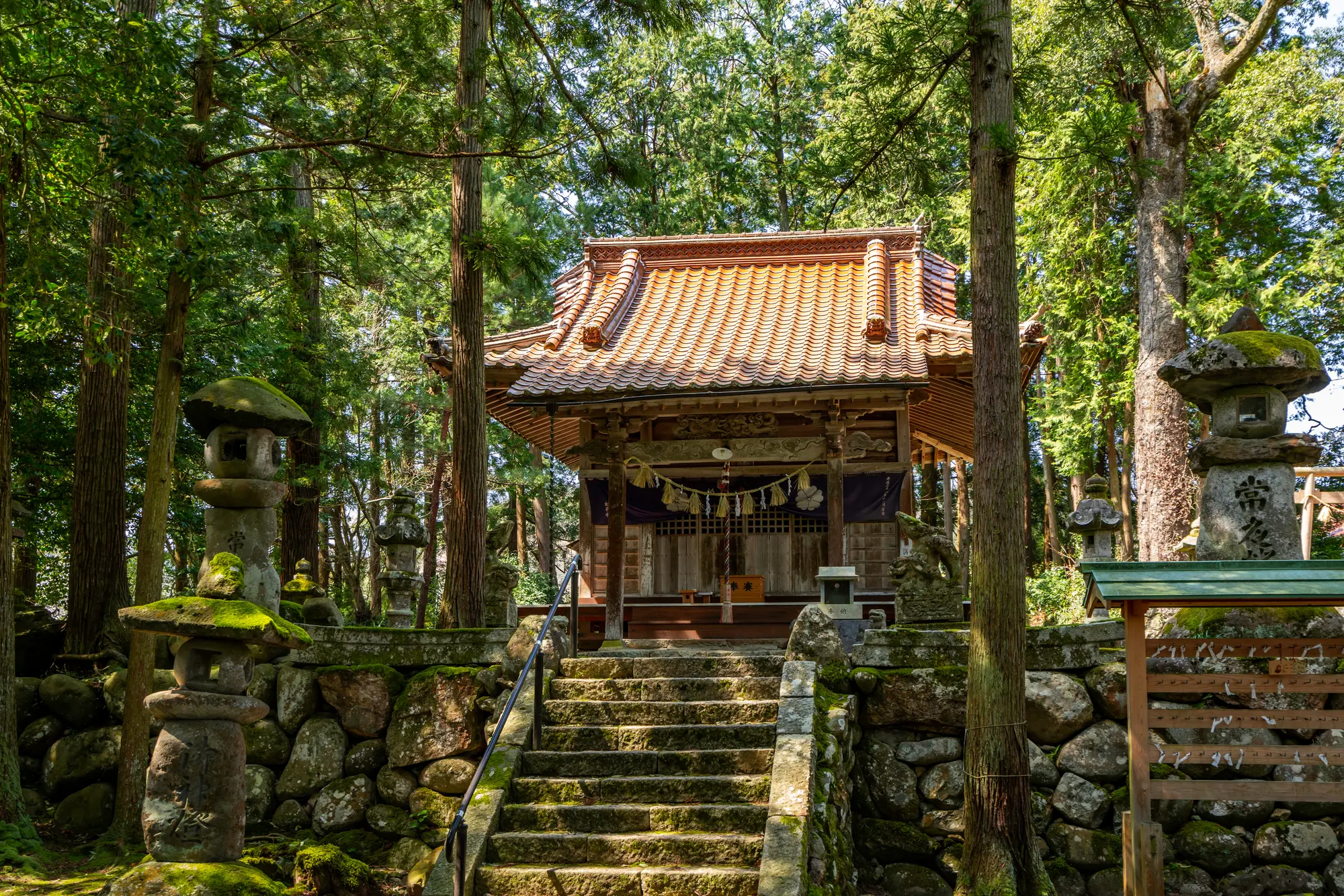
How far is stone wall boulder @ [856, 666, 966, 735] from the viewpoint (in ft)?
28.0

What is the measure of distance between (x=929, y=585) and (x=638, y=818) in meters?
3.87

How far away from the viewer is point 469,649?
30.8ft

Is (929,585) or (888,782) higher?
(929,585)

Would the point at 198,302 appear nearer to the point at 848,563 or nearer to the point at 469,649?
the point at 469,649

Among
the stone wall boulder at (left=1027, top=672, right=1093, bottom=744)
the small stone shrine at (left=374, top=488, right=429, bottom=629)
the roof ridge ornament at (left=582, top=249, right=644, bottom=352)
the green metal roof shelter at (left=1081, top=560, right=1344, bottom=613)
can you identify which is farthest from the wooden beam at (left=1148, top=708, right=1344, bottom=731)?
the roof ridge ornament at (left=582, top=249, right=644, bottom=352)

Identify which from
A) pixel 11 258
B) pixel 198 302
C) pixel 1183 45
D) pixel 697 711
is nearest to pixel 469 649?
pixel 697 711

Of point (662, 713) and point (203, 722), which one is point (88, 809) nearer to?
point (203, 722)

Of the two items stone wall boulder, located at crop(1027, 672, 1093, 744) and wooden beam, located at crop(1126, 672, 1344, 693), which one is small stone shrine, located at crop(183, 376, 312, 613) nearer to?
stone wall boulder, located at crop(1027, 672, 1093, 744)

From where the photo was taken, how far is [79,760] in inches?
393

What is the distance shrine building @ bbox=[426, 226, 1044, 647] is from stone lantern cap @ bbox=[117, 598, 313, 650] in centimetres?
556

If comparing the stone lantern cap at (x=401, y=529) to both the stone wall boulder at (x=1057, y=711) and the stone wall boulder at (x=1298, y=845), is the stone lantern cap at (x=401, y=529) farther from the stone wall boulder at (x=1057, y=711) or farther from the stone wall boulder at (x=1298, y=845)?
the stone wall boulder at (x=1298, y=845)

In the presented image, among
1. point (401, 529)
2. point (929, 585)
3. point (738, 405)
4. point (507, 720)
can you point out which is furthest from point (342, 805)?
point (738, 405)

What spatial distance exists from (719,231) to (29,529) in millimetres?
17704

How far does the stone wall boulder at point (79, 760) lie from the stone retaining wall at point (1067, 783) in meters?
7.24
